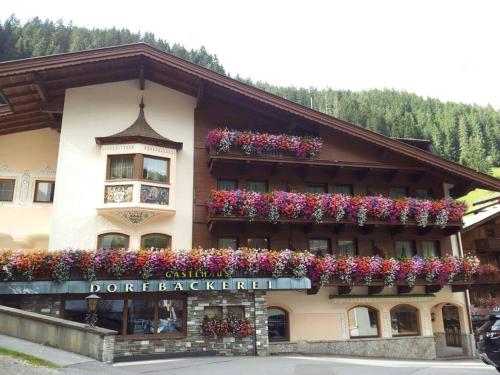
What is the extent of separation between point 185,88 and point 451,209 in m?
13.6

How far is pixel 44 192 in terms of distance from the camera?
69.4 feet

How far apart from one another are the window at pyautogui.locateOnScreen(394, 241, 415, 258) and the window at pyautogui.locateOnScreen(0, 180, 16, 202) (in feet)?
58.7

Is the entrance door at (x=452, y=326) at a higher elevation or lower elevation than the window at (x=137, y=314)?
lower

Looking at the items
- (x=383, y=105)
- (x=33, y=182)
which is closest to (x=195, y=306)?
(x=33, y=182)

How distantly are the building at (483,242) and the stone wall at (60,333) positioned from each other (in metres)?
25.1

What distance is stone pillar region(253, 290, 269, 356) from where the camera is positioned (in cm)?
1688

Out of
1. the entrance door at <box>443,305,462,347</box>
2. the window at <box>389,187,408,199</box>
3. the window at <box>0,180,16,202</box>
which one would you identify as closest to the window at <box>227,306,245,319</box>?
the window at <box>389,187,408,199</box>

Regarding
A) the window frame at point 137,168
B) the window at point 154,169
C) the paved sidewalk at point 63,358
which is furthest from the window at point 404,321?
the paved sidewalk at point 63,358

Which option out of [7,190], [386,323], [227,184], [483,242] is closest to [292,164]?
[227,184]

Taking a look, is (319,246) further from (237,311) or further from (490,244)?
(490,244)

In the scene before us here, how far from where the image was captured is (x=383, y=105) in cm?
9475

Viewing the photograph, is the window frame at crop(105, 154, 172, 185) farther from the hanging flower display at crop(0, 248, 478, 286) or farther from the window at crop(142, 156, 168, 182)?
the hanging flower display at crop(0, 248, 478, 286)

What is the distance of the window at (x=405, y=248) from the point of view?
72.6ft

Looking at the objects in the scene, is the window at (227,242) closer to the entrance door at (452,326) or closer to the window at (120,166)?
the window at (120,166)
